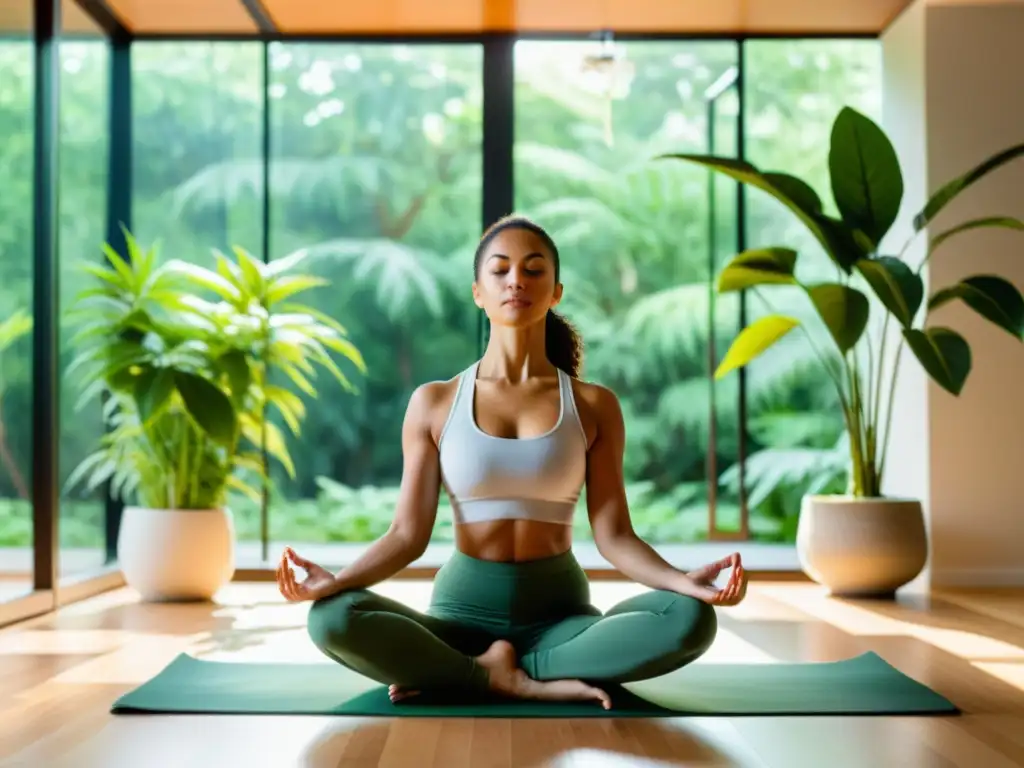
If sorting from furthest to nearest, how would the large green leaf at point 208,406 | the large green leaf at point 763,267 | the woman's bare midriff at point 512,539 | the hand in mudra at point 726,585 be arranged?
1. the large green leaf at point 763,267
2. the large green leaf at point 208,406
3. the woman's bare midriff at point 512,539
4. the hand in mudra at point 726,585

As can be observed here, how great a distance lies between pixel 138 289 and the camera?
4.92 meters

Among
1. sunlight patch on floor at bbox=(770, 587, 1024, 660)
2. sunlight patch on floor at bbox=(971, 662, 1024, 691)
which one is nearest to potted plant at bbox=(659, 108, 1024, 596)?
sunlight patch on floor at bbox=(770, 587, 1024, 660)

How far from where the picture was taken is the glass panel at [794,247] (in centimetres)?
577

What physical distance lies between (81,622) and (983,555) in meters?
3.28

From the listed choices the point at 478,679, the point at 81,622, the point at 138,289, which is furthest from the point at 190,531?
the point at 478,679

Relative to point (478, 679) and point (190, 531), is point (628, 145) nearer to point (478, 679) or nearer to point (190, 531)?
point (190, 531)

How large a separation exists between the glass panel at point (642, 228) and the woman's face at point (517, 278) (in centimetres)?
297

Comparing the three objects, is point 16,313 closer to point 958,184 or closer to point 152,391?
point 152,391

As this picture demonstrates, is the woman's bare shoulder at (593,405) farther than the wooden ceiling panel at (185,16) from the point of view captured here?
No

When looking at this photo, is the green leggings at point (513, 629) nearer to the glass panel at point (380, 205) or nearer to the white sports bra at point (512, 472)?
the white sports bra at point (512, 472)

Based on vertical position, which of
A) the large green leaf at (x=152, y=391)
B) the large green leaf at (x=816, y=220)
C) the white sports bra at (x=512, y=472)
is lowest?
the white sports bra at (x=512, y=472)

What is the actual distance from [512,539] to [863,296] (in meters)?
2.26

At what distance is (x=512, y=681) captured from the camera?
2.67 m

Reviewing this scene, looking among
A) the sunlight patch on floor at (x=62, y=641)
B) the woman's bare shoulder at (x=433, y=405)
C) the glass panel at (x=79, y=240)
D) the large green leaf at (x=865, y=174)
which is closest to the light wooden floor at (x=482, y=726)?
the sunlight patch on floor at (x=62, y=641)
